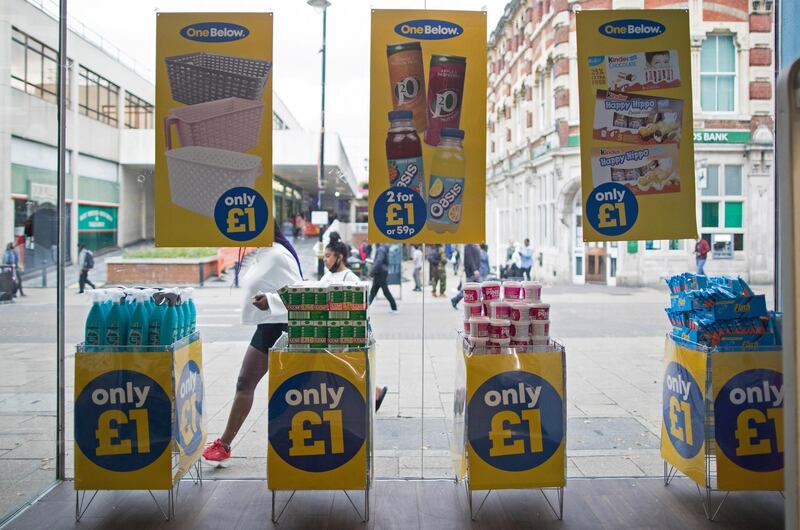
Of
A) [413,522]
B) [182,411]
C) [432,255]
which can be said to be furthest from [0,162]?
[432,255]

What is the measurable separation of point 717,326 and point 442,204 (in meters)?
1.96

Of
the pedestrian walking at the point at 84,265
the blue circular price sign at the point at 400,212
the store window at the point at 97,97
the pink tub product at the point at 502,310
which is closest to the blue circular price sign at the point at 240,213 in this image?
the blue circular price sign at the point at 400,212

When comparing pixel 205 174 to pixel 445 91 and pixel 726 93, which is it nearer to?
pixel 445 91

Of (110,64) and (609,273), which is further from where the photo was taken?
(110,64)

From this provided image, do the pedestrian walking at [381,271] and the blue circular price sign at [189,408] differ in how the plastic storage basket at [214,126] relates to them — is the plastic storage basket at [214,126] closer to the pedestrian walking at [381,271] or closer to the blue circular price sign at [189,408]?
the blue circular price sign at [189,408]

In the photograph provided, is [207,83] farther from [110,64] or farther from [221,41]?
[110,64]

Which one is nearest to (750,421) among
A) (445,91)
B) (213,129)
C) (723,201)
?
(445,91)

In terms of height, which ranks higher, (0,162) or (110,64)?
(110,64)

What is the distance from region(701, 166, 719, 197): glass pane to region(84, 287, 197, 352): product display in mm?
17751

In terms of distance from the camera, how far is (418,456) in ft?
17.0

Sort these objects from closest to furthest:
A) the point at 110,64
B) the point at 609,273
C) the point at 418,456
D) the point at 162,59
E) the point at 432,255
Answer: the point at 162,59 < the point at 418,456 < the point at 432,255 < the point at 609,273 < the point at 110,64

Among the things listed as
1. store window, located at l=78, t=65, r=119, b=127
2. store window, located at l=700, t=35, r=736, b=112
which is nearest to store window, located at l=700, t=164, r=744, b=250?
store window, located at l=700, t=35, r=736, b=112

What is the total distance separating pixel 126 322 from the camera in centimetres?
402

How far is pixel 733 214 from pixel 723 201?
0.46m
